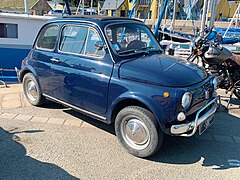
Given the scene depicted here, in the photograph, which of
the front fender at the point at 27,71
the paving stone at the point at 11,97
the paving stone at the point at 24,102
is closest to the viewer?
the front fender at the point at 27,71

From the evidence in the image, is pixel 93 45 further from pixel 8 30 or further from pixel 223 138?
pixel 8 30

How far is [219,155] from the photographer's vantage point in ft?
11.5

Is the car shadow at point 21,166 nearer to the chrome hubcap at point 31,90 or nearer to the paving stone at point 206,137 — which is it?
the chrome hubcap at point 31,90

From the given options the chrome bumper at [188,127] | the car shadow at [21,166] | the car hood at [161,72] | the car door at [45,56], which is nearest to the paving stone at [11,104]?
the car door at [45,56]

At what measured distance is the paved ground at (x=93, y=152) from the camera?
305 centimetres

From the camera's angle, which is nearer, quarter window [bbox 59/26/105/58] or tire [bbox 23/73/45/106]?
quarter window [bbox 59/26/105/58]

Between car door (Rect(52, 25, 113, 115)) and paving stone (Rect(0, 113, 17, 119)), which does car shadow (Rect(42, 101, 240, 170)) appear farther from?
paving stone (Rect(0, 113, 17, 119))

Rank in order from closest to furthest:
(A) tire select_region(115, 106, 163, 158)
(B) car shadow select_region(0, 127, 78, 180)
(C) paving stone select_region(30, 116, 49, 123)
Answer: (B) car shadow select_region(0, 127, 78, 180) < (A) tire select_region(115, 106, 163, 158) < (C) paving stone select_region(30, 116, 49, 123)

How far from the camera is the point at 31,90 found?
5.12m

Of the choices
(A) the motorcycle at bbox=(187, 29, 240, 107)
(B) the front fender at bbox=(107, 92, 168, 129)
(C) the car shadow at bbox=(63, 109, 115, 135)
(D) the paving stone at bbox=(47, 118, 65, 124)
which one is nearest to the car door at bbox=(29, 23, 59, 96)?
(D) the paving stone at bbox=(47, 118, 65, 124)

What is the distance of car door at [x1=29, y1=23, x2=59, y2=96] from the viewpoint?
441 centimetres

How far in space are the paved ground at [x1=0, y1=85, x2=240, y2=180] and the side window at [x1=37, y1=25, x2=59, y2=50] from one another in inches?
55.6

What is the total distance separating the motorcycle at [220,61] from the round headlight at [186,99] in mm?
2318

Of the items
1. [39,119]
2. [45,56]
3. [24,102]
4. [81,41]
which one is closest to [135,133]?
[81,41]
